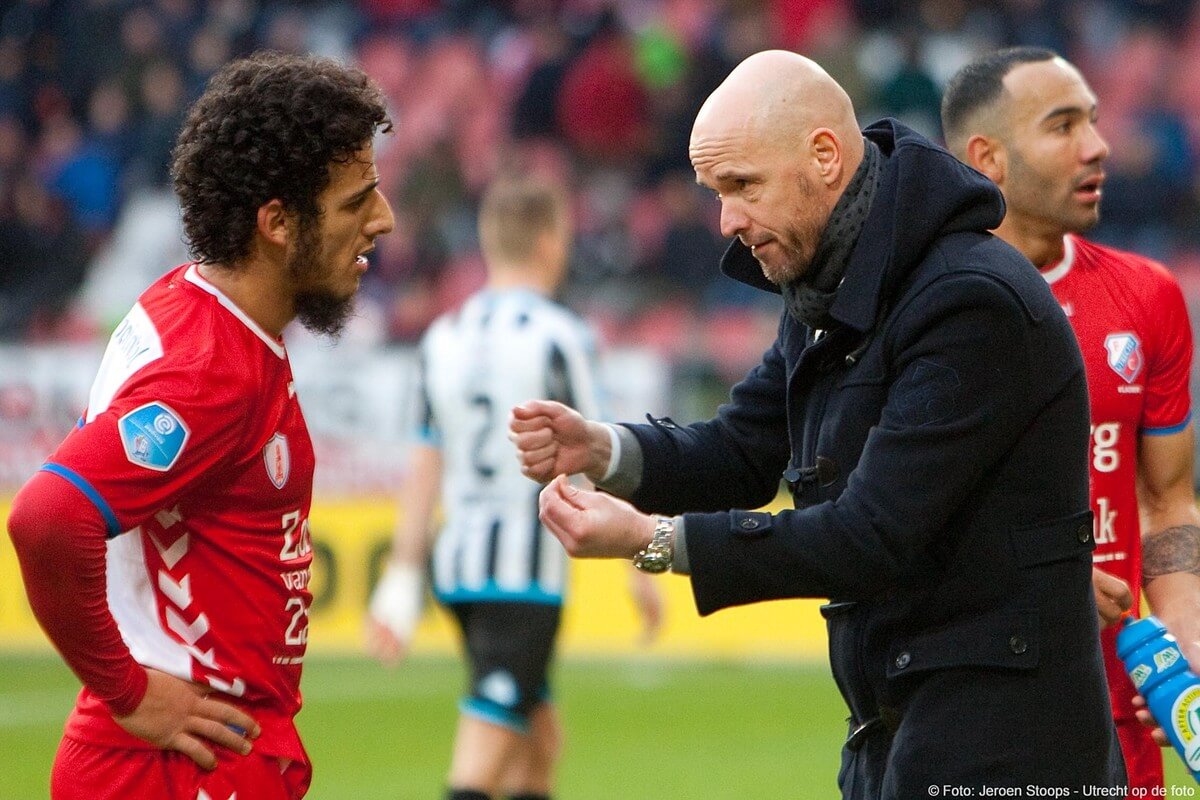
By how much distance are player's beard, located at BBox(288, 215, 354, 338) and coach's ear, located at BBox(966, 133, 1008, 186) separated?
5.91 ft

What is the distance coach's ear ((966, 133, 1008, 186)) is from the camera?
462 cm

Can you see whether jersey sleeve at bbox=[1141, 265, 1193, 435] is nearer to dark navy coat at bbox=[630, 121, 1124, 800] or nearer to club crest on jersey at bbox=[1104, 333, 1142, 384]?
club crest on jersey at bbox=[1104, 333, 1142, 384]

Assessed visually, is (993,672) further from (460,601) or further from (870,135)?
(460,601)

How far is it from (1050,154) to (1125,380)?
63cm

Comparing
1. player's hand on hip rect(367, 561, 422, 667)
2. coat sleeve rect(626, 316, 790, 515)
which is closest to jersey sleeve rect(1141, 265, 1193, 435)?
coat sleeve rect(626, 316, 790, 515)

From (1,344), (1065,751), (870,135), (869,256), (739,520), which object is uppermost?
(1,344)

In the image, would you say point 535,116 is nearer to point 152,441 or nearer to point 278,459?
point 278,459

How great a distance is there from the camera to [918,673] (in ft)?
11.3

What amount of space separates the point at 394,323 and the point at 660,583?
3806mm

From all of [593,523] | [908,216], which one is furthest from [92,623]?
[908,216]

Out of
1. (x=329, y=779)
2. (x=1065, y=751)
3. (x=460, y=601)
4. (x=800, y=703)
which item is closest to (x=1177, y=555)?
(x=1065, y=751)

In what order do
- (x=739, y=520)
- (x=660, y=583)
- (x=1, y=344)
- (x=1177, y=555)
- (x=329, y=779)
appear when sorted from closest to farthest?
1. (x=739, y=520)
2. (x=1177, y=555)
3. (x=329, y=779)
4. (x=660, y=583)
5. (x=1, y=344)

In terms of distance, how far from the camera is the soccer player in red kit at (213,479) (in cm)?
335

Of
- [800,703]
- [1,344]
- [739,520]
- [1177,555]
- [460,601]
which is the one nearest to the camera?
[739,520]
